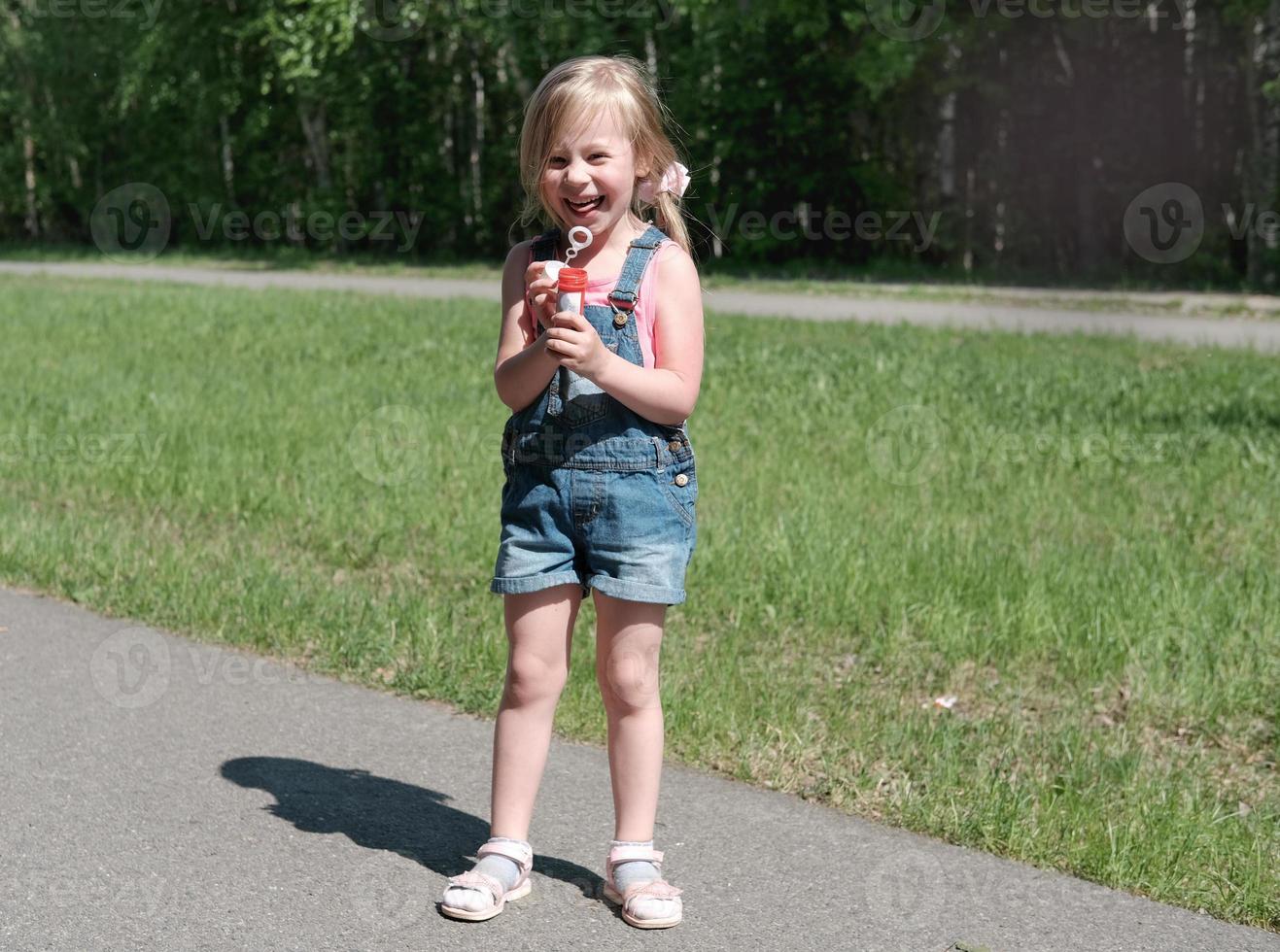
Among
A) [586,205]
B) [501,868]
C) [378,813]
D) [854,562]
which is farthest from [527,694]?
[854,562]

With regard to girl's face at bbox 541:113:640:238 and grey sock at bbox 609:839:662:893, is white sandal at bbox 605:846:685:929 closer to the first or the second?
grey sock at bbox 609:839:662:893

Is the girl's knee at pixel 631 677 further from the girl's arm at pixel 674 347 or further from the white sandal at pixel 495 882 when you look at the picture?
the girl's arm at pixel 674 347

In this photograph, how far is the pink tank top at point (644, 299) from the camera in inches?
119

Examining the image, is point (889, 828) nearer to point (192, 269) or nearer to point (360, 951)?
point (360, 951)

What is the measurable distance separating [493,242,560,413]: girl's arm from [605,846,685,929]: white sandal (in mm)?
899

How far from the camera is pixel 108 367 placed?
1071 centimetres

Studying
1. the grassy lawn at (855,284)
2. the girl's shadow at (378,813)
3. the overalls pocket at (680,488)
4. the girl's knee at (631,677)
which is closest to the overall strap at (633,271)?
the overalls pocket at (680,488)

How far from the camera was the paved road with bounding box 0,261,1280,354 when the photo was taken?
1312 cm

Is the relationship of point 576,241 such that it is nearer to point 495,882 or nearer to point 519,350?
point 519,350

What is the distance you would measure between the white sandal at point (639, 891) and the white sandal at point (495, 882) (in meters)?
0.16

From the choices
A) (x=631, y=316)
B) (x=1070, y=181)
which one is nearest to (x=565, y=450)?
(x=631, y=316)

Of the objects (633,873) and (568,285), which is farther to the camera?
(633,873)

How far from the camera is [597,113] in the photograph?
298 centimetres

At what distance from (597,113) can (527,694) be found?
113 centimetres
